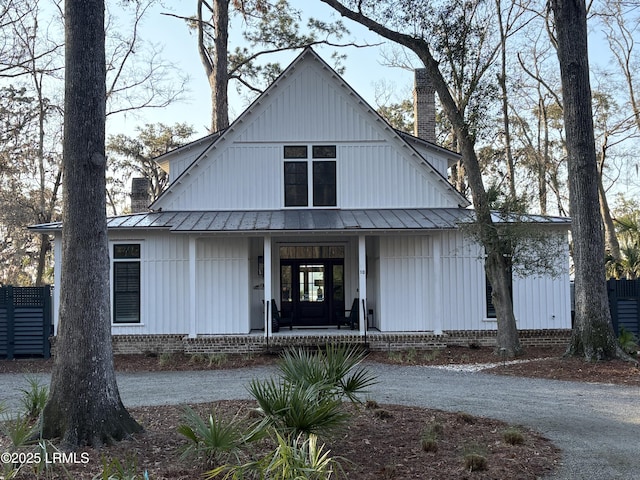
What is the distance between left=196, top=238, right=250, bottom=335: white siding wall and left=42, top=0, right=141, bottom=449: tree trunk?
27.7ft

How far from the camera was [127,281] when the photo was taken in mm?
15180

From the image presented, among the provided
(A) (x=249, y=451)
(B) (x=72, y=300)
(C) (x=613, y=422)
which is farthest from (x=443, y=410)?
(B) (x=72, y=300)

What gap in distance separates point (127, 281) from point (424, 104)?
10.6 metres

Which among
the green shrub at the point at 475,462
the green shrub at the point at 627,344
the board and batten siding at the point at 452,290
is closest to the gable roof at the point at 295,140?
the board and batten siding at the point at 452,290

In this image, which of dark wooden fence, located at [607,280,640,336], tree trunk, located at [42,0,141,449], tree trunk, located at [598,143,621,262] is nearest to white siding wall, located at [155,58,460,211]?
dark wooden fence, located at [607,280,640,336]

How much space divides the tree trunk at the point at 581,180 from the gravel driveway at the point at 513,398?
2428 millimetres

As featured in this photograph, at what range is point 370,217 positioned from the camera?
1491 cm

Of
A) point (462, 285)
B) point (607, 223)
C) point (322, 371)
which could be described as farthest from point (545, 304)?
point (607, 223)

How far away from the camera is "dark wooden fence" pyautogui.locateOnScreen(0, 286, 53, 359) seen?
47.2 ft

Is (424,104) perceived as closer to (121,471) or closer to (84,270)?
(84,270)

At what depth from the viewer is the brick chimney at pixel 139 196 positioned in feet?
64.7

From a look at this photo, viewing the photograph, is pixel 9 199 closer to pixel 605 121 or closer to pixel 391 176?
pixel 391 176

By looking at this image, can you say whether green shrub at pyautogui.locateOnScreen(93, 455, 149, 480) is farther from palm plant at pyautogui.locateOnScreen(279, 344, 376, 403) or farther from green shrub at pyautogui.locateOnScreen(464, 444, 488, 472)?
green shrub at pyautogui.locateOnScreen(464, 444, 488, 472)

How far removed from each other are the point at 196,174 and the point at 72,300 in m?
9.55
